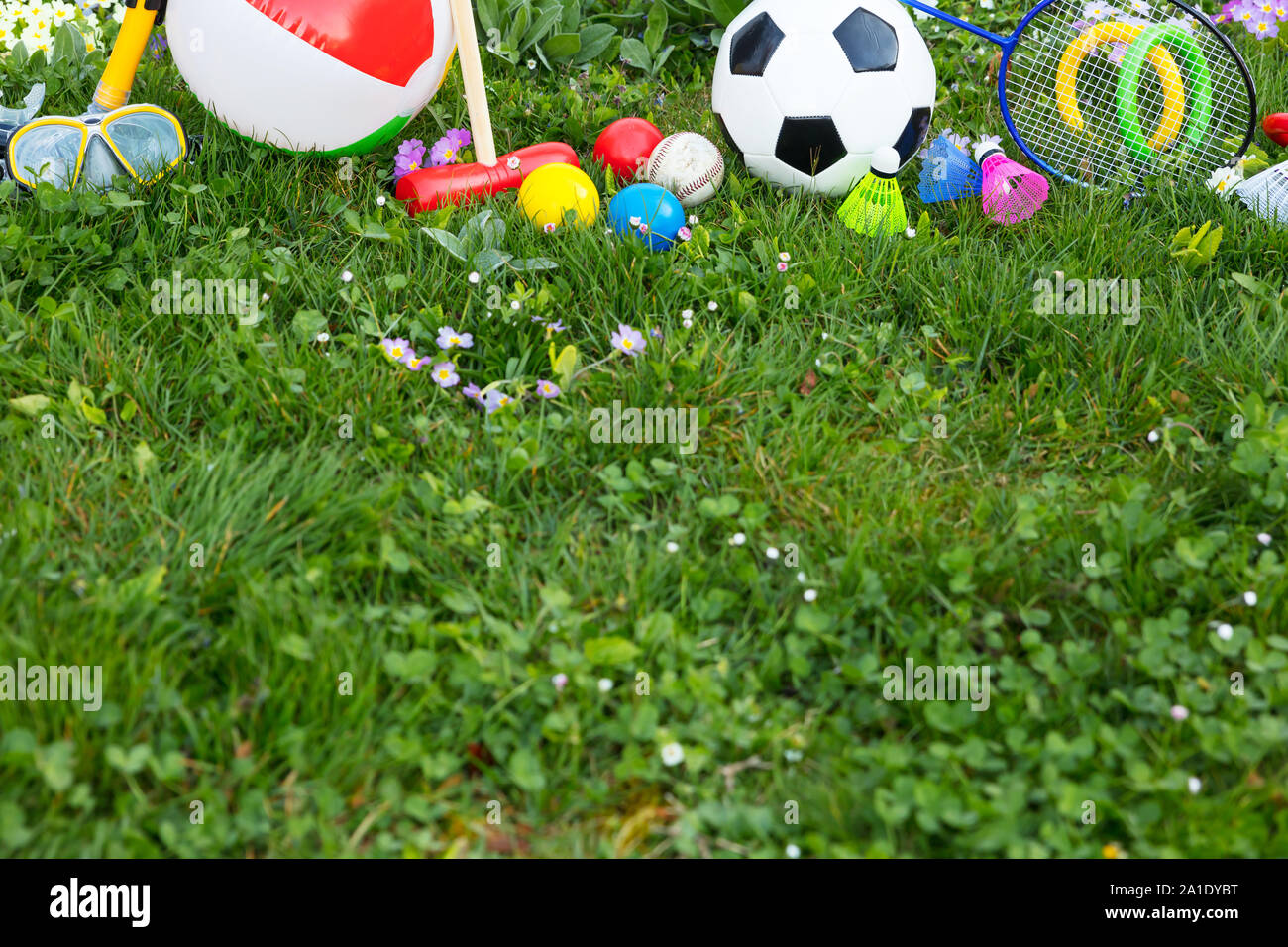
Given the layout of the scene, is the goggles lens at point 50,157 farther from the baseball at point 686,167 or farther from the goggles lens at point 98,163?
the baseball at point 686,167

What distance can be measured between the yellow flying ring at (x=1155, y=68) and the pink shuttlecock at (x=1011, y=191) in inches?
15.3

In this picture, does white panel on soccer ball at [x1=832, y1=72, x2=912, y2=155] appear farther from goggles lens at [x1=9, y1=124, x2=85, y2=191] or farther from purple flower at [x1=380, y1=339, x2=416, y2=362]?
goggles lens at [x1=9, y1=124, x2=85, y2=191]

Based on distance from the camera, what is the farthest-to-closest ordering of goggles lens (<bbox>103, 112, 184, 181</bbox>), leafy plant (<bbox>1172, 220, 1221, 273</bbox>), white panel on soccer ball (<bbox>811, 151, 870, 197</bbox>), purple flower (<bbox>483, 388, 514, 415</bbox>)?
white panel on soccer ball (<bbox>811, 151, 870, 197</bbox>) < goggles lens (<bbox>103, 112, 184, 181</bbox>) < leafy plant (<bbox>1172, 220, 1221, 273</bbox>) < purple flower (<bbox>483, 388, 514, 415</bbox>)

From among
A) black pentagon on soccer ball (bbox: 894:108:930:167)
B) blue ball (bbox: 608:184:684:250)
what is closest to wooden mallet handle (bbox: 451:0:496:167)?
blue ball (bbox: 608:184:684:250)

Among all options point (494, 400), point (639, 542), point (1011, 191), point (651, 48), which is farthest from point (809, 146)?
point (639, 542)

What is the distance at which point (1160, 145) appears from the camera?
343 centimetres

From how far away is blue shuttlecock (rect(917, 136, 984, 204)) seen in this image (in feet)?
11.0

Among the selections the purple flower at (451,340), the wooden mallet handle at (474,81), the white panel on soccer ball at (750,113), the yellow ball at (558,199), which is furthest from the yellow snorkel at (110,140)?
the white panel on soccer ball at (750,113)

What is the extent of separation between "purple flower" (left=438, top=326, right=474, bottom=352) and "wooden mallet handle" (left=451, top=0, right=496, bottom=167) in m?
0.86

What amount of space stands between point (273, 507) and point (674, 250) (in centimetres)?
141

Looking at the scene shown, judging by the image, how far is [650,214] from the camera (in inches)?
120

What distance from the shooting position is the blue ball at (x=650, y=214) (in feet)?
9.96
